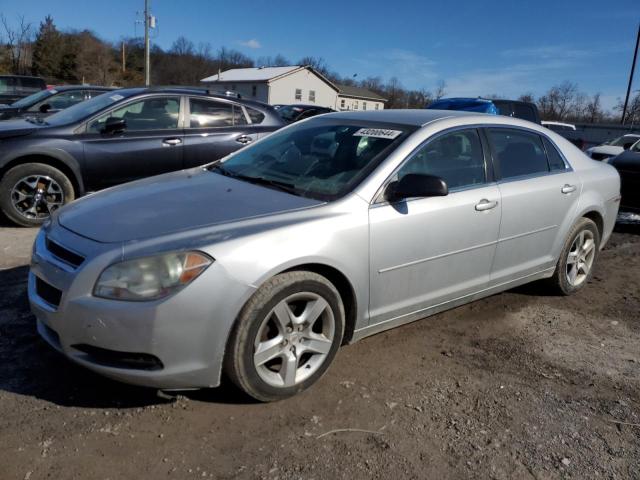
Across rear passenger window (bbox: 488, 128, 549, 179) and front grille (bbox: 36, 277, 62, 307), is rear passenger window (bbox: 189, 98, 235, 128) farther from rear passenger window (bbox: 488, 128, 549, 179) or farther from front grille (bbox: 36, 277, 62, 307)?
front grille (bbox: 36, 277, 62, 307)

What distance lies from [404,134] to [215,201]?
4.30 feet

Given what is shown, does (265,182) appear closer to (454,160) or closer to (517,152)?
(454,160)

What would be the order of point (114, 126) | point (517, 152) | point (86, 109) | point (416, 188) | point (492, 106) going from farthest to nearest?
point (492, 106) < point (86, 109) < point (114, 126) < point (517, 152) < point (416, 188)

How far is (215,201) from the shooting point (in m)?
3.08

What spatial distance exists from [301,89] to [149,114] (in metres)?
60.0

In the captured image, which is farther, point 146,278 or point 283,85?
point 283,85

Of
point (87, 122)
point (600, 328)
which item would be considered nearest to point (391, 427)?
point (600, 328)

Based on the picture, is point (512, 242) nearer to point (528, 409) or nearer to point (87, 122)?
point (528, 409)

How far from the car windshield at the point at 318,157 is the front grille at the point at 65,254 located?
1.24m

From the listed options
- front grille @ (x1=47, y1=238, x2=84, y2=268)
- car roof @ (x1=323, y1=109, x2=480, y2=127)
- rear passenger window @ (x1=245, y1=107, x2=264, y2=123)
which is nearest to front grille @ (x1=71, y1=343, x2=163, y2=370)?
front grille @ (x1=47, y1=238, x2=84, y2=268)

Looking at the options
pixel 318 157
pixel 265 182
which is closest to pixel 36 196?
pixel 265 182

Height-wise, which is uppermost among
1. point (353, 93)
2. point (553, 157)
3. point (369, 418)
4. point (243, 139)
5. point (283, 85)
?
point (353, 93)

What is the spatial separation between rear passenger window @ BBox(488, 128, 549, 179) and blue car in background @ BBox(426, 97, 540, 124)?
7.37 meters

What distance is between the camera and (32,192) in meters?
6.04
